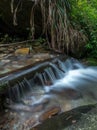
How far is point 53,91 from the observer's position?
4.21 m

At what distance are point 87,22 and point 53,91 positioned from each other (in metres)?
2.37

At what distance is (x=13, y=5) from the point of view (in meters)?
5.49

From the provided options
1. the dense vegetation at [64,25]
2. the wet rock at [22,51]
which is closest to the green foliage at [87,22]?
the dense vegetation at [64,25]

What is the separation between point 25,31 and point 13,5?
2.57ft

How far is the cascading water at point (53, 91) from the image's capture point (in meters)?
3.79

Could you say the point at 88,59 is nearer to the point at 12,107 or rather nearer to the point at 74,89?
the point at 74,89

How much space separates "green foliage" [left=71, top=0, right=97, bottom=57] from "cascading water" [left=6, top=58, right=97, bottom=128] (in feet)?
3.14

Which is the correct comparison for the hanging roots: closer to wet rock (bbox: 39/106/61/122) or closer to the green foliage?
the green foliage

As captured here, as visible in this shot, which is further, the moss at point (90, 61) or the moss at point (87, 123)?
the moss at point (90, 61)

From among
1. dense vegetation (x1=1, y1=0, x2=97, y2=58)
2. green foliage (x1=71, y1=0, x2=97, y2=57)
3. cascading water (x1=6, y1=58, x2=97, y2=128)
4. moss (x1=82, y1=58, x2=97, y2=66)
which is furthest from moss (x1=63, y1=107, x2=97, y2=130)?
green foliage (x1=71, y1=0, x2=97, y2=57)

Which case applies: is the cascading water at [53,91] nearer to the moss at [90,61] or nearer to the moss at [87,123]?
the moss at [87,123]

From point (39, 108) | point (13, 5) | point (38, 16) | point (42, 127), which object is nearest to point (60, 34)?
point (38, 16)

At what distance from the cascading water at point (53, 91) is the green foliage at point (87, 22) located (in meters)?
0.96

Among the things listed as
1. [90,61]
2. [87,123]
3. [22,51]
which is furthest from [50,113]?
[90,61]
